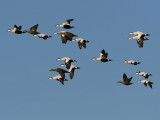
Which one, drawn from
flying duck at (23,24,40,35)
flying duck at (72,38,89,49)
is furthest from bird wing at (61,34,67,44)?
flying duck at (23,24,40,35)

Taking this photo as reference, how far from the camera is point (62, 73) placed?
90.8 meters

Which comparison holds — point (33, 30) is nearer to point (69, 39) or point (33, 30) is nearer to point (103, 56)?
point (69, 39)

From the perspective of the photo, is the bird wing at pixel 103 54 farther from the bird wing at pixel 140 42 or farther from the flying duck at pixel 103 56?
the bird wing at pixel 140 42

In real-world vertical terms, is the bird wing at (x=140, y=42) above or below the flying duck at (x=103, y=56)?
above

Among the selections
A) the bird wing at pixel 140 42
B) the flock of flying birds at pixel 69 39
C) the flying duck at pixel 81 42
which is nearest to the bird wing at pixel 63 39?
the flock of flying birds at pixel 69 39

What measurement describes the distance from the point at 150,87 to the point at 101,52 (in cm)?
1199

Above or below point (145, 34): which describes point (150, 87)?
below

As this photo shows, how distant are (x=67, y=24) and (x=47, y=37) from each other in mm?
3062

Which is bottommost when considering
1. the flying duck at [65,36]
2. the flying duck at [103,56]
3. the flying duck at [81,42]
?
the flying duck at [103,56]

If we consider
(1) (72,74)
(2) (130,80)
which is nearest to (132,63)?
(2) (130,80)

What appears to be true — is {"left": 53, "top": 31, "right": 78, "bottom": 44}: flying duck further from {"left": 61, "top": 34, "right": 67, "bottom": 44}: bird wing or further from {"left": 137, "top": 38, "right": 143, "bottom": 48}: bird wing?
{"left": 137, "top": 38, "right": 143, "bottom": 48}: bird wing

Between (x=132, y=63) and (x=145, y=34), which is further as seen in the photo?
(x=132, y=63)

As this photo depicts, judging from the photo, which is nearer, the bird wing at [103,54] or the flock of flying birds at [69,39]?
the flock of flying birds at [69,39]

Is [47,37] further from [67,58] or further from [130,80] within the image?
[130,80]
